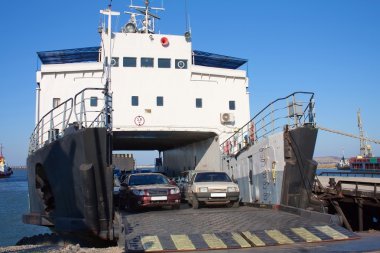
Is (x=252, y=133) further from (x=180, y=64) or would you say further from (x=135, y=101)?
(x=135, y=101)

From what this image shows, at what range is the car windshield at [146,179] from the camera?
47.8ft

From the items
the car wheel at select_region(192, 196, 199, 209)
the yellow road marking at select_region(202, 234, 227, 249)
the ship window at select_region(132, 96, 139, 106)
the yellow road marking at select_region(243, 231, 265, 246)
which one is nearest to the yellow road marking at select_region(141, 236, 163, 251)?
the yellow road marking at select_region(202, 234, 227, 249)

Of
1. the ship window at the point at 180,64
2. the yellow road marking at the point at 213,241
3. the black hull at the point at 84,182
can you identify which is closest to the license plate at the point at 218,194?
the black hull at the point at 84,182

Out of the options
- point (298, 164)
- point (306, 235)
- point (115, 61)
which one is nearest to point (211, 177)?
point (298, 164)

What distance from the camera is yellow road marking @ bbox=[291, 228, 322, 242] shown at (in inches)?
352

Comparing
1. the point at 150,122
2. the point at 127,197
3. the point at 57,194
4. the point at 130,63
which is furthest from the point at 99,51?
the point at 57,194

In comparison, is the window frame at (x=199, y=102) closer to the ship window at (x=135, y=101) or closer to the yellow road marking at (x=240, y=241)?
the ship window at (x=135, y=101)

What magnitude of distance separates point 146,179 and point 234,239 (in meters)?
6.48

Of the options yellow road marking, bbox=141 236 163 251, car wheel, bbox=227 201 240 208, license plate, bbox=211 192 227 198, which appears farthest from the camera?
car wheel, bbox=227 201 240 208

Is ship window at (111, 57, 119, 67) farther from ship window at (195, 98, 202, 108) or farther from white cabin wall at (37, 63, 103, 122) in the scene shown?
ship window at (195, 98, 202, 108)

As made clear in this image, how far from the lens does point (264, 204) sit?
13984 mm

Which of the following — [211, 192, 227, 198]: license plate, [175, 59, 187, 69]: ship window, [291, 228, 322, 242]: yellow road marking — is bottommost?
[291, 228, 322, 242]: yellow road marking

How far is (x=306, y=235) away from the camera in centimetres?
925

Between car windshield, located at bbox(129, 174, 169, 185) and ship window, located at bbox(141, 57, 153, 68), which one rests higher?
ship window, located at bbox(141, 57, 153, 68)
